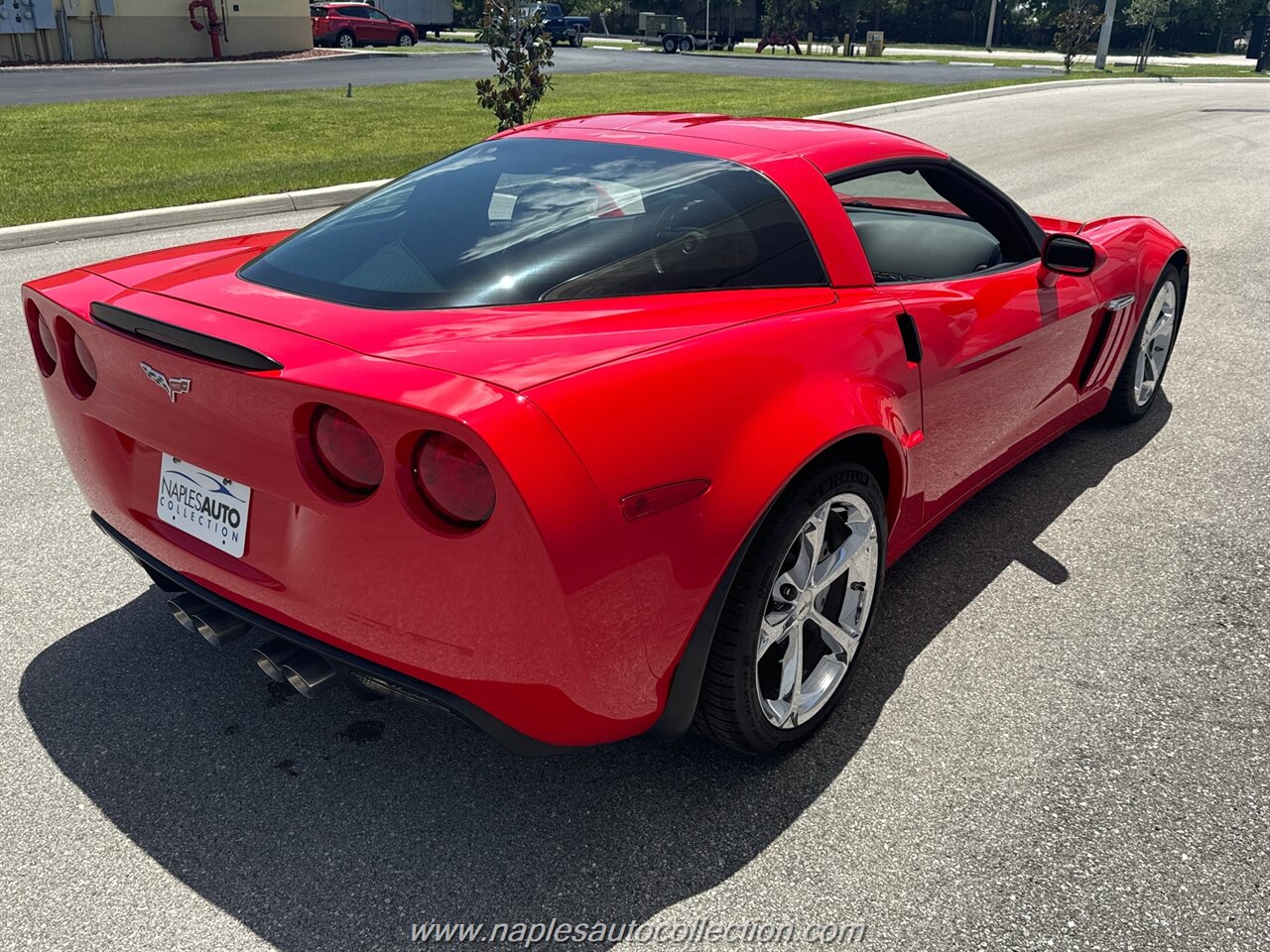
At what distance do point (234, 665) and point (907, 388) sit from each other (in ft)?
6.67

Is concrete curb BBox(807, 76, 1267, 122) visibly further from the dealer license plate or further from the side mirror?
the dealer license plate

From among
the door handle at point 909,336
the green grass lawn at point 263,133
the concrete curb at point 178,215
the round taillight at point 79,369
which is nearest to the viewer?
the round taillight at point 79,369

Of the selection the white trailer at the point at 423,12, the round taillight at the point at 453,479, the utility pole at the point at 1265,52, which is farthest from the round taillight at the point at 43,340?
the white trailer at the point at 423,12

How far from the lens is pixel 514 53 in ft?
42.6

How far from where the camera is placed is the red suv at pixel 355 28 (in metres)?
40.4

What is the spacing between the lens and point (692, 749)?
108 inches

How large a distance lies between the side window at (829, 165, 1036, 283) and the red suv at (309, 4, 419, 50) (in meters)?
41.1

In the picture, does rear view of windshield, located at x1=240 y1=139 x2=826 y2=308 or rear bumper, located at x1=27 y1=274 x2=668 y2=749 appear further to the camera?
rear view of windshield, located at x1=240 y1=139 x2=826 y2=308

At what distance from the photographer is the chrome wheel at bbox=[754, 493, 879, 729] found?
257 centimetres

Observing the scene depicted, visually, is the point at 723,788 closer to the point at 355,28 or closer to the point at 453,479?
the point at 453,479

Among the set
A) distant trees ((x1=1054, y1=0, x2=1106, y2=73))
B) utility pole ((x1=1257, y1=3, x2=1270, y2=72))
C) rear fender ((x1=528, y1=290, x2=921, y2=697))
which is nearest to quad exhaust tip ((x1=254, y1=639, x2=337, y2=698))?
rear fender ((x1=528, y1=290, x2=921, y2=697))

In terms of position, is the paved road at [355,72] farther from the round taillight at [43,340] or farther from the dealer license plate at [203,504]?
the dealer license plate at [203,504]

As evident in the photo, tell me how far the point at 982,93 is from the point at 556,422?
23.6 m

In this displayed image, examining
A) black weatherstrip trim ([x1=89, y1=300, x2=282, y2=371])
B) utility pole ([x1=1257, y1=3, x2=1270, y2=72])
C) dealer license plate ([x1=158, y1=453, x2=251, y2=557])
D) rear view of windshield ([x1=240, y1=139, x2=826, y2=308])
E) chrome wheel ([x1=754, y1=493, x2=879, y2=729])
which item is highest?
utility pole ([x1=1257, y1=3, x2=1270, y2=72])
